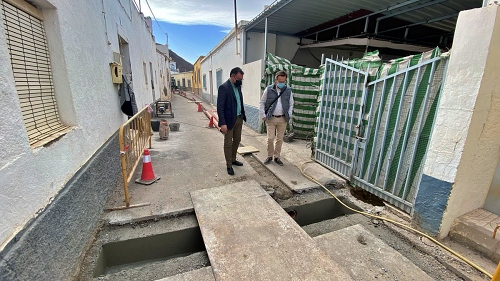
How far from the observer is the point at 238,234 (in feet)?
7.97

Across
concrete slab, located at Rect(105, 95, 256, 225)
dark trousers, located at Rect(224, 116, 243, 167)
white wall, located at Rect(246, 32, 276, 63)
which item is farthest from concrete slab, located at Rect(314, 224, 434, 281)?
white wall, located at Rect(246, 32, 276, 63)

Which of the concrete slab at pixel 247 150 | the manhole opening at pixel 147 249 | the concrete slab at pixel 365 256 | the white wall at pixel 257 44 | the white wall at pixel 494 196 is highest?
the white wall at pixel 257 44

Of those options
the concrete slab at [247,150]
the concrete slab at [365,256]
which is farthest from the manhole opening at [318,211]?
the concrete slab at [247,150]

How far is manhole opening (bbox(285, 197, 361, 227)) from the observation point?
3.31 m

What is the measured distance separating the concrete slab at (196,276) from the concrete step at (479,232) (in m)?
2.67

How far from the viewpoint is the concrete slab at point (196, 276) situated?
1944 mm

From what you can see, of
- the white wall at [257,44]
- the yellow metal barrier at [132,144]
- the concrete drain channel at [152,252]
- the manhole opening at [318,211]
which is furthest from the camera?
the white wall at [257,44]

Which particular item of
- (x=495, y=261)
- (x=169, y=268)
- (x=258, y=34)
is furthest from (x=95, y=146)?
(x=258, y=34)

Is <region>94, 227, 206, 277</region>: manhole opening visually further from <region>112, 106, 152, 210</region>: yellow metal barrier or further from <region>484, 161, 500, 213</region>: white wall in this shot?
<region>484, 161, 500, 213</region>: white wall

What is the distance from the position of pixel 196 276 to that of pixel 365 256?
167cm

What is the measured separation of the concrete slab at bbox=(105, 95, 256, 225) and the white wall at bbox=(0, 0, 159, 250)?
Answer: 0.82m

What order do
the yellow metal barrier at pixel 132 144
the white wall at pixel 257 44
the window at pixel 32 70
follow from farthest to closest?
1. the white wall at pixel 257 44
2. the yellow metal barrier at pixel 132 144
3. the window at pixel 32 70

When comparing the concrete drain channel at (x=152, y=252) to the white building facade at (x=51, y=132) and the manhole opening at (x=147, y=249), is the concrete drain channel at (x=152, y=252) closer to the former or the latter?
the manhole opening at (x=147, y=249)

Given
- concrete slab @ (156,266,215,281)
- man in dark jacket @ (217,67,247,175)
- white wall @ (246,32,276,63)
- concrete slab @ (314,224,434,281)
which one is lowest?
concrete slab @ (156,266,215,281)
